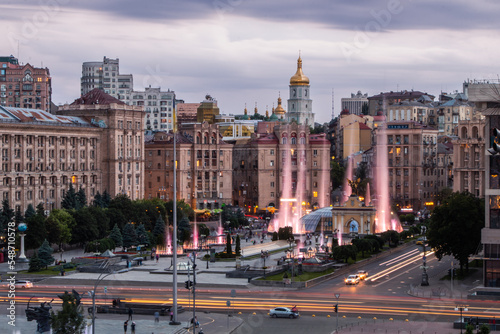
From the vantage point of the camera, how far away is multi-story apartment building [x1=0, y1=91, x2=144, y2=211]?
119m

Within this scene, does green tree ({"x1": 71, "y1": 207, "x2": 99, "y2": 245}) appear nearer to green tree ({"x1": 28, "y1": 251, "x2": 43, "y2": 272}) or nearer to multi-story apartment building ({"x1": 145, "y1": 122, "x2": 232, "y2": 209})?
green tree ({"x1": 28, "y1": 251, "x2": 43, "y2": 272})

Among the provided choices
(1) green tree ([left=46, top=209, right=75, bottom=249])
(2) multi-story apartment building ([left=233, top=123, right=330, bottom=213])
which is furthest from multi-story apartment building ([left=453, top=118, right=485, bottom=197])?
(1) green tree ([left=46, top=209, right=75, bottom=249])

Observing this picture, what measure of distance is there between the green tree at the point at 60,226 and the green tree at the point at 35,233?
154 cm

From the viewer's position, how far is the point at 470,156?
401ft

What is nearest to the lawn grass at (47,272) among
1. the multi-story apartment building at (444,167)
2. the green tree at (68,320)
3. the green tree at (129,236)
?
A: the green tree at (129,236)

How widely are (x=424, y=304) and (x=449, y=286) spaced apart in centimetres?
858

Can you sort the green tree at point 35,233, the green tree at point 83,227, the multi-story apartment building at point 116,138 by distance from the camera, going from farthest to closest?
the multi-story apartment building at point 116,138 → the green tree at point 83,227 → the green tree at point 35,233

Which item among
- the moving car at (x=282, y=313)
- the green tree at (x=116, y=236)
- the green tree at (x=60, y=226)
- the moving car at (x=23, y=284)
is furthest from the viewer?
the green tree at (x=116, y=236)

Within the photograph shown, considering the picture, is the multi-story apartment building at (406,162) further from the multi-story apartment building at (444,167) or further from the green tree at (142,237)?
the green tree at (142,237)

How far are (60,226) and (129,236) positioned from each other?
8.43m

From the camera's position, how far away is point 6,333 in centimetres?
5419

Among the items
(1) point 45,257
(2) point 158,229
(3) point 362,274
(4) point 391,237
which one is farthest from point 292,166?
(3) point 362,274

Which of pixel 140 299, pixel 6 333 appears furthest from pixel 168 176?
pixel 6 333

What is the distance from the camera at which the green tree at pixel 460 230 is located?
257 feet
